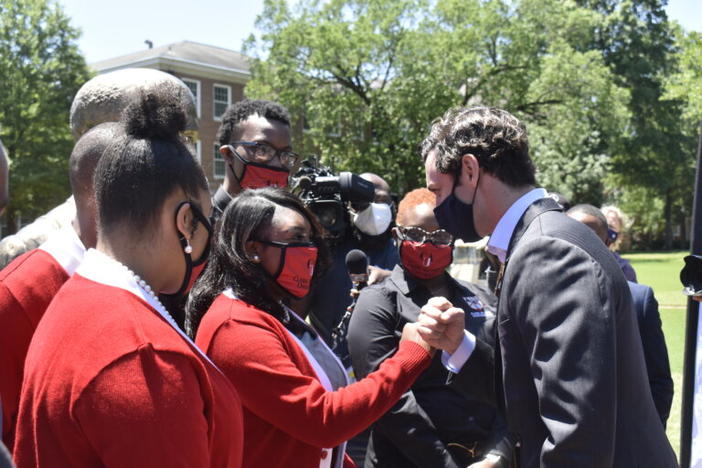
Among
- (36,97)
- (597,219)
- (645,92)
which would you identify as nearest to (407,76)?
(36,97)

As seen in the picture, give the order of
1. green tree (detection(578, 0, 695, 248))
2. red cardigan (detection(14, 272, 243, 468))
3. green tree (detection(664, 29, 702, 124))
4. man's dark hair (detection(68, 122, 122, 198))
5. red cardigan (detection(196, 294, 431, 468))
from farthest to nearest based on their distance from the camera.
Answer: green tree (detection(578, 0, 695, 248))
green tree (detection(664, 29, 702, 124))
red cardigan (detection(196, 294, 431, 468))
man's dark hair (detection(68, 122, 122, 198))
red cardigan (detection(14, 272, 243, 468))

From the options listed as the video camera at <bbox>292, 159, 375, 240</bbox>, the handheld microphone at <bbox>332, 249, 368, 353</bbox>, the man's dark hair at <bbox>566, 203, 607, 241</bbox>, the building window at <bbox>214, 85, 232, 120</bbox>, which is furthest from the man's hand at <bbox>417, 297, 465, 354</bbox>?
the building window at <bbox>214, 85, 232, 120</bbox>

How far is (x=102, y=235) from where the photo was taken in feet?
5.77

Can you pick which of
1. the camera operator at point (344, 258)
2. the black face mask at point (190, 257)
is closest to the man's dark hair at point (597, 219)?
the camera operator at point (344, 258)

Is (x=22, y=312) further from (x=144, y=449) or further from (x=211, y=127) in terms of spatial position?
(x=211, y=127)

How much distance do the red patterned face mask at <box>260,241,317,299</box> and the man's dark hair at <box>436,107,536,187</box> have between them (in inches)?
27.7

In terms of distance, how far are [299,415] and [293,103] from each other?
32.9m

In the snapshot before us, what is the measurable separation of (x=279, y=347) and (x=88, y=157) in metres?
0.93

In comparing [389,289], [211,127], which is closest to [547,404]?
[389,289]

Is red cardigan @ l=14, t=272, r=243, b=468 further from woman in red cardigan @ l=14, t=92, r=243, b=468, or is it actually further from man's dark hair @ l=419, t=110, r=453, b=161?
man's dark hair @ l=419, t=110, r=453, b=161

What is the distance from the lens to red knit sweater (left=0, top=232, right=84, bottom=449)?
78.9 inches

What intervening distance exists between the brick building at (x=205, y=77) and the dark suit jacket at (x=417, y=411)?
117ft

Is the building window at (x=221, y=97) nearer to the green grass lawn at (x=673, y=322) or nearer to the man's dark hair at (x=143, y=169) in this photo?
the green grass lawn at (x=673, y=322)

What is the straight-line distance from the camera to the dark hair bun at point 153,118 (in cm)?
179
